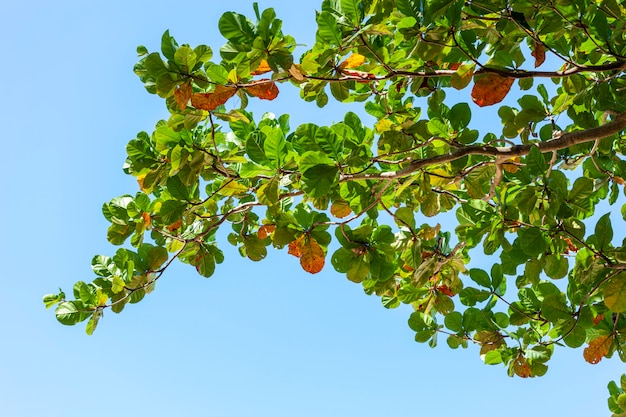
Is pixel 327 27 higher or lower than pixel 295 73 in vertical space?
higher

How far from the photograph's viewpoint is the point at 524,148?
3066mm

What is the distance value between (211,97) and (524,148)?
5.26 feet

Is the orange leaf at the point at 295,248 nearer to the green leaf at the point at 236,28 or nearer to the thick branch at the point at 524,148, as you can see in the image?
the thick branch at the point at 524,148

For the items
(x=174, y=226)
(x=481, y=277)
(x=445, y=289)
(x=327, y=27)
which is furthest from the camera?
(x=445, y=289)

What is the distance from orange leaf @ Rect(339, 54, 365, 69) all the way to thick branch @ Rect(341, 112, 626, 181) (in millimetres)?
578

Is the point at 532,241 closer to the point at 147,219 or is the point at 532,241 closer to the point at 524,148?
the point at 524,148

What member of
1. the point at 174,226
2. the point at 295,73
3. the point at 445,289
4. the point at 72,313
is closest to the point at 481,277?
the point at 445,289

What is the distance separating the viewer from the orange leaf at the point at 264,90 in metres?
3.11

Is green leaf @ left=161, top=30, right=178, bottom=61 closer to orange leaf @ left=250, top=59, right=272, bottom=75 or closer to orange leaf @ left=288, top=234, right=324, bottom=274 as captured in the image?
orange leaf @ left=250, top=59, right=272, bottom=75

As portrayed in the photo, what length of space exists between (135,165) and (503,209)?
204 centimetres

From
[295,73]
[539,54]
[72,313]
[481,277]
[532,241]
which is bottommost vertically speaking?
[72,313]

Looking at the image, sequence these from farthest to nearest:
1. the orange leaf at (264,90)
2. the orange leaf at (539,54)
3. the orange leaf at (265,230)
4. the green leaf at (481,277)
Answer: the orange leaf at (265,230) → the green leaf at (481,277) → the orange leaf at (539,54) → the orange leaf at (264,90)

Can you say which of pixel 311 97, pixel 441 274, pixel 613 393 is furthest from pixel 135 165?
pixel 613 393

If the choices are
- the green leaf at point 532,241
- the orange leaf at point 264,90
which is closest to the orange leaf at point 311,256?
the orange leaf at point 264,90
